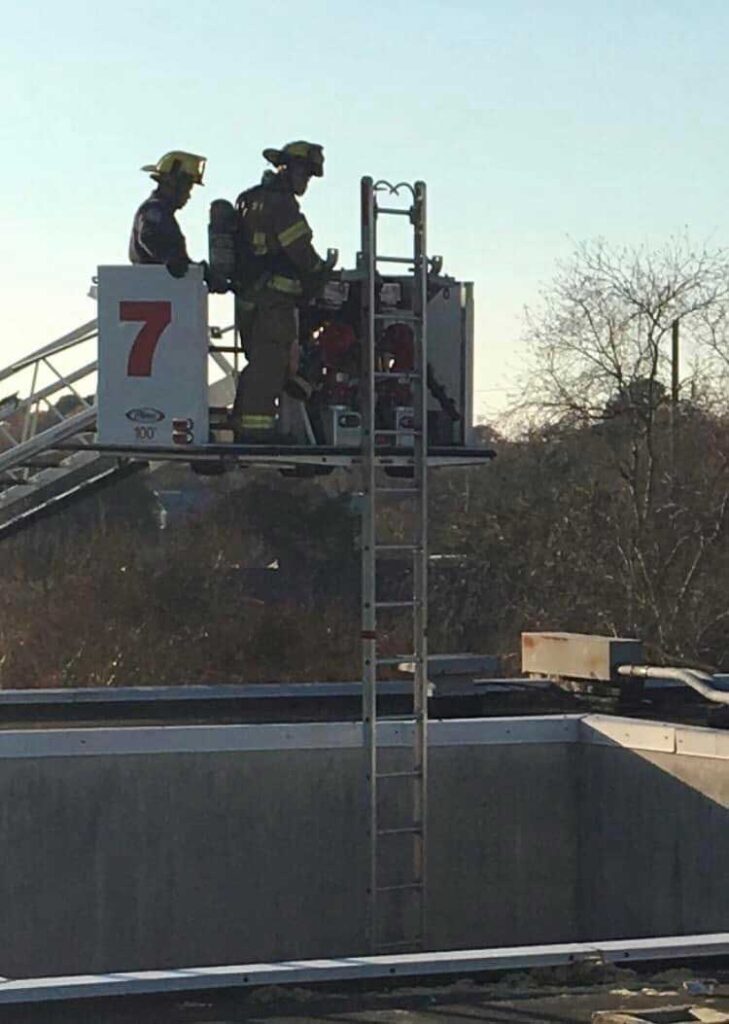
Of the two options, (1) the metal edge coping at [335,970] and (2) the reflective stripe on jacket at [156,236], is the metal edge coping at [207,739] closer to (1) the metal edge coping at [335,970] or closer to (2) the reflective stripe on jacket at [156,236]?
(2) the reflective stripe on jacket at [156,236]

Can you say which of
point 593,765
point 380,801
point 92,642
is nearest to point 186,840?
point 380,801

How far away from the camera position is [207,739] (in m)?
10.6

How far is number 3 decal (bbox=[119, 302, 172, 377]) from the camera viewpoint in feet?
32.0

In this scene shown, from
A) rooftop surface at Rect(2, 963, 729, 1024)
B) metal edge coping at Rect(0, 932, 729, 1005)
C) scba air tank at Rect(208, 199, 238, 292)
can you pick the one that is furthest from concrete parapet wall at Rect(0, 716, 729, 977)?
rooftop surface at Rect(2, 963, 729, 1024)

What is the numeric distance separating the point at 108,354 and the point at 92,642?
17900mm

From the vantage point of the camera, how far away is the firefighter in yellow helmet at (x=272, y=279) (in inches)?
381

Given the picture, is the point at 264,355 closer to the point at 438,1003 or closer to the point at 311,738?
the point at 311,738

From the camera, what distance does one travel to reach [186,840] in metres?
10.5

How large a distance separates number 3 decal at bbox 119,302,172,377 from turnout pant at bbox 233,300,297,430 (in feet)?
1.37

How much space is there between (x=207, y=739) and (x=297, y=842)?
0.79 meters

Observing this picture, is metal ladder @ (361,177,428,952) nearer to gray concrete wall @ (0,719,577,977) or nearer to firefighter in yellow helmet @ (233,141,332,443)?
firefighter in yellow helmet @ (233,141,332,443)

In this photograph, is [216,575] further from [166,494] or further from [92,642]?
[166,494]

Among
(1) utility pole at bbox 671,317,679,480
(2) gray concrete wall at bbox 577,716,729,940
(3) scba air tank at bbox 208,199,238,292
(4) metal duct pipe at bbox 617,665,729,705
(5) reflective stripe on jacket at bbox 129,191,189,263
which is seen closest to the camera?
(3) scba air tank at bbox 208,199,238,292

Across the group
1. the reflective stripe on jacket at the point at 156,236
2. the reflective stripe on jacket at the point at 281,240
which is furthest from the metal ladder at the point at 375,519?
the reflective stripe on jacket at the point at 156,236
